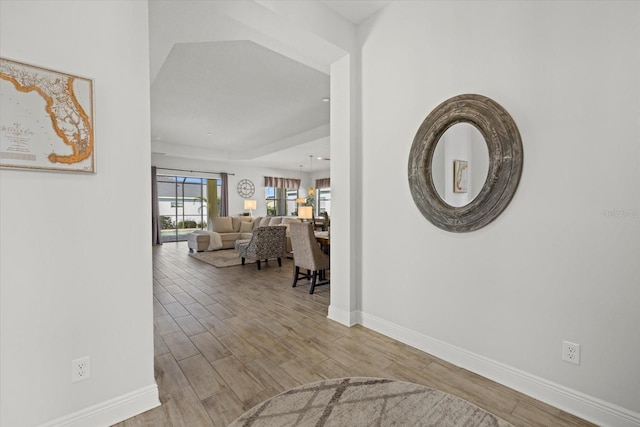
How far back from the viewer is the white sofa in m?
7.27

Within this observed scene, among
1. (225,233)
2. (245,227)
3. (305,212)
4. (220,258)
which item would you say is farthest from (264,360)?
(245,227)

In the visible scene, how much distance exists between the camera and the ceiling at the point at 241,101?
11.0 ft

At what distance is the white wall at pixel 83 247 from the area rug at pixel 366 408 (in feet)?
2.49

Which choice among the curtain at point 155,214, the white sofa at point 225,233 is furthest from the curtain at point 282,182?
the curtain at point 155,214

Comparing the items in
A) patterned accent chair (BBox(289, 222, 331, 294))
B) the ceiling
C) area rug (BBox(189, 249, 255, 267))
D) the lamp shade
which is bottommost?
area rug (BBox(189, 249, 255, 267))

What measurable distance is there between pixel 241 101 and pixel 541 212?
4.50 metres

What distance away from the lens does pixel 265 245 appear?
5543 millimetres

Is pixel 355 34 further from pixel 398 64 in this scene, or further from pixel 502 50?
pixel 502 50

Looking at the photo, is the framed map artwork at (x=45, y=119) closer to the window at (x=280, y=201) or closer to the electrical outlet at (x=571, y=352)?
the electrical outlet at (x=571, y=352)

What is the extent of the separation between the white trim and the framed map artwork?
233 cm

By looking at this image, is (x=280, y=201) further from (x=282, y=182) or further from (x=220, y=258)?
(x=220, y=258)

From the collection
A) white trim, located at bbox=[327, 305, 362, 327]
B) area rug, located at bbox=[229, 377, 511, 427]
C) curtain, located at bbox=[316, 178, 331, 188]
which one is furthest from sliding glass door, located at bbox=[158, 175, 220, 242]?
area rug, located at bbox=[229, 377, 511, 427]

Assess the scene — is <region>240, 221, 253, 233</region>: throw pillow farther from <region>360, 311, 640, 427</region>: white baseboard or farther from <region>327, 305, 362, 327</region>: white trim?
<region>360, 311, 640, 427</region>: white baseboard

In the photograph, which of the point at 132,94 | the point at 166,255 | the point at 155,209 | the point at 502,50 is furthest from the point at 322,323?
the point at 155,209
